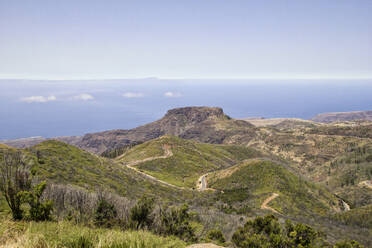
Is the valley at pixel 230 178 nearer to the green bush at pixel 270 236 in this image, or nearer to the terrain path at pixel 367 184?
the terrain path at pixel 367 184

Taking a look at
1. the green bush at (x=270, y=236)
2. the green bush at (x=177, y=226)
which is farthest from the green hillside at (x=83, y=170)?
the green bush at (x=270, y=236)

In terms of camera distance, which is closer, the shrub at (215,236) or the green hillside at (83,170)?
the shrub at (215,236)

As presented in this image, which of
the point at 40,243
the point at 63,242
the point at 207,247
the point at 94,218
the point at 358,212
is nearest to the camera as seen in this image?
the point at 40,243

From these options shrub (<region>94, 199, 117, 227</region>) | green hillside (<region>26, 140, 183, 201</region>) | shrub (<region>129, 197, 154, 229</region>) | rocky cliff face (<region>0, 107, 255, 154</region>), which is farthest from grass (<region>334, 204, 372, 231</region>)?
rocky cliff face (<region>0, 107, 255, 154</region>)

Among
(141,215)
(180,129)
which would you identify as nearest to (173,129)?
(180,129)

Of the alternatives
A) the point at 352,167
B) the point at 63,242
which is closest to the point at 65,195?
the point at 63,242

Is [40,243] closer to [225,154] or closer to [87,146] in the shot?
[225,154]

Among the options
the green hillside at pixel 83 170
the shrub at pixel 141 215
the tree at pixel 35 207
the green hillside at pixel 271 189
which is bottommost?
the green hillside at pixel 271 189

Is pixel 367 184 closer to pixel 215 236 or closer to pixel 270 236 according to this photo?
pixel 270 236

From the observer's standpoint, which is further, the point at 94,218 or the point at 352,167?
the point at 352,167
